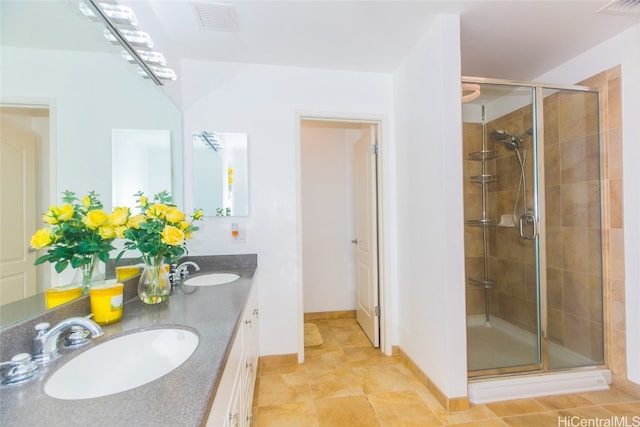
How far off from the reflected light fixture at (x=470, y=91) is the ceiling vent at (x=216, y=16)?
157 cm

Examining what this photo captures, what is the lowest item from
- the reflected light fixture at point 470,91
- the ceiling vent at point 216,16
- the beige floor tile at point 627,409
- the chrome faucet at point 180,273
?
the beige floor tile at point 627,409

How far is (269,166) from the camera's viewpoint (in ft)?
7.33

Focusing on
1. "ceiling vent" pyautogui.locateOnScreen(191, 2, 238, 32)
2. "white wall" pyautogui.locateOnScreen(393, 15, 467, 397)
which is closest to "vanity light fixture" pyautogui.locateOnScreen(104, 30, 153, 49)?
"ceiling vent" pyautogui.locateOnScreen(191, 2, 238, 32)

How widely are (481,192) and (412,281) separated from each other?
3.98 feet

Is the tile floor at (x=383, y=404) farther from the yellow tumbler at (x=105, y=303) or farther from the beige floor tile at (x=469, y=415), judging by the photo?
the yellow tumbler at (x=105, y=303)

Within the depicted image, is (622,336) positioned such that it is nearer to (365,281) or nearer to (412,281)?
(412,281)

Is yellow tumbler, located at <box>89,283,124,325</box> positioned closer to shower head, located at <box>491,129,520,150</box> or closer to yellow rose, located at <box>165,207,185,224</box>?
yellow rose, located at <box>165,207,185,224</box>

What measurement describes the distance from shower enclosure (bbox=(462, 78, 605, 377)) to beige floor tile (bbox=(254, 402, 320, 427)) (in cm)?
111

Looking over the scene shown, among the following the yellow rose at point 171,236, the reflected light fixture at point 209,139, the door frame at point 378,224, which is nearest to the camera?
the yellow rose at point 171,236

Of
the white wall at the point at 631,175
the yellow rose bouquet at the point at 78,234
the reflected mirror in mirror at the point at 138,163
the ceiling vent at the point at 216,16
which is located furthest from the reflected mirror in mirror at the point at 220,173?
the white wall at the point at 631,175

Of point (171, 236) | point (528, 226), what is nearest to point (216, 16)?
point (171, 236)

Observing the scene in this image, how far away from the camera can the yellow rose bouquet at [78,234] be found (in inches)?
35.1

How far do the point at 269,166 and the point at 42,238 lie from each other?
1.53 m
